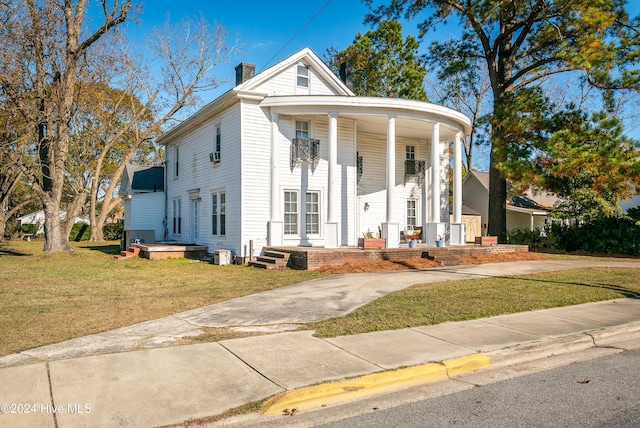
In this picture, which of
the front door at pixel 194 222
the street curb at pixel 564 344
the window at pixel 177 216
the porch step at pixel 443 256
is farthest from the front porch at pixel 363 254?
the street curb at pixel 564 344

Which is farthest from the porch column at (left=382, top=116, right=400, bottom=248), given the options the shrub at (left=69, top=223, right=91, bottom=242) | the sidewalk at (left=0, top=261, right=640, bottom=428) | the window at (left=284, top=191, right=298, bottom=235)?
the shrub at (left=69, top=223, right=91, bottom=242)

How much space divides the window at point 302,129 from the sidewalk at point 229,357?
34.2 ft

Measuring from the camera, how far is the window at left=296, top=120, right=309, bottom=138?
18.3 meters

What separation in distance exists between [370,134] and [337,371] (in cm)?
1671

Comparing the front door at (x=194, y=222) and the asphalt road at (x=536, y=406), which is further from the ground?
the front door at (x=194, y=222)

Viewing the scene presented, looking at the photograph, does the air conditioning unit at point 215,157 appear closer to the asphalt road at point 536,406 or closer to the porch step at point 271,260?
the porch step at point 271,260

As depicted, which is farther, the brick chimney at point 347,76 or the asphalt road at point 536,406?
the brick chimney at point 347,76

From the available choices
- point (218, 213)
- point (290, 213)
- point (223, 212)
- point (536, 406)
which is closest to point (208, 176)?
point (218, 213)

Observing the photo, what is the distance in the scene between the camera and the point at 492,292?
399 inches

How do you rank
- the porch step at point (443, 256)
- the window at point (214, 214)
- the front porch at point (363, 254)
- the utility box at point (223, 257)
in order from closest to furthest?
the front porch at point (363, 254) < the porch step at point (443, 256) < the utility box at point (223, 257) < the window at point (214, 214)

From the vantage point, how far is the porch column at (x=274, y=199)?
1688cm

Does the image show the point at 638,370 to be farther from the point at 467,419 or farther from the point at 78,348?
the point at 78,348

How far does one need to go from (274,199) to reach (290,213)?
1.36 meters

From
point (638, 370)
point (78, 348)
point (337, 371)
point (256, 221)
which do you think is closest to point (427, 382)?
point (337, 371)
